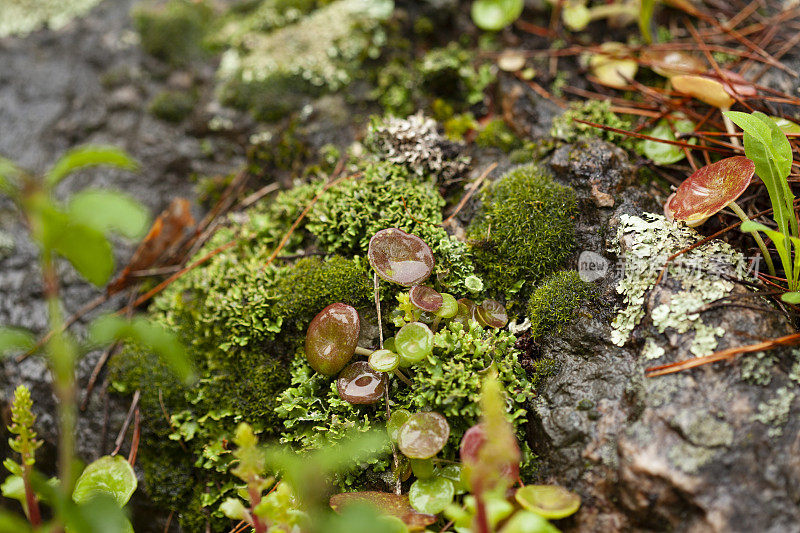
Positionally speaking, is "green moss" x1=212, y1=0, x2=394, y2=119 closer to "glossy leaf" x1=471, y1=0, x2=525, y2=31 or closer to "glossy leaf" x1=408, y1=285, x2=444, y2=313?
"glossy leaf" x1=471, y1=0, x2=525, y2=31

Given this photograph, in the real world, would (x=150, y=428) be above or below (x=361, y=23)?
below

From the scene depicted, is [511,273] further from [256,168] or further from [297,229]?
[256,168]

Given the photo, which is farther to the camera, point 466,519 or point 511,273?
point 511,273

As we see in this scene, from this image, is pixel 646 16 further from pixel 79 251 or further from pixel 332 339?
pixel 79 251

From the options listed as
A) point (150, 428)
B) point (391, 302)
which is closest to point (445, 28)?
point (391, 302)

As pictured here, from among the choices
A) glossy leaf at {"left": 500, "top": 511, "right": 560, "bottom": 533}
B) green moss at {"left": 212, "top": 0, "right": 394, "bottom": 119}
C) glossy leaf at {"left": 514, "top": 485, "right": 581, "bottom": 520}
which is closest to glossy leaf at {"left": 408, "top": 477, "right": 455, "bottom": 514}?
glossy leaf at {"left": 514, "top": 485, "right": 581, "bottom": 520}

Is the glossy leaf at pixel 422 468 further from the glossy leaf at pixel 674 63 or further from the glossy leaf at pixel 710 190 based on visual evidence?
the glossy leaf at pixel 674 63
